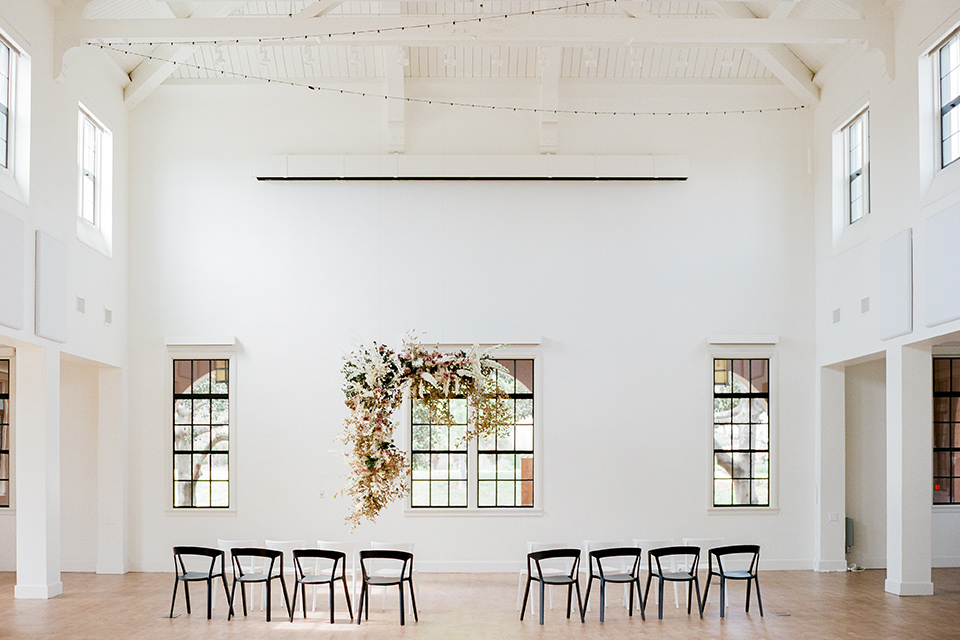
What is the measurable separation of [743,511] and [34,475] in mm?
9815

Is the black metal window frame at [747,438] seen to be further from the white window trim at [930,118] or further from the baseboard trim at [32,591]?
the baseboard trim at [32,591]

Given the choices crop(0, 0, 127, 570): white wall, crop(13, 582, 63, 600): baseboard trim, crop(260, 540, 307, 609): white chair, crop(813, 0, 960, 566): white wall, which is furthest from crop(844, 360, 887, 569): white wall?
crop(13, 582, 63, 600): baseboard trim

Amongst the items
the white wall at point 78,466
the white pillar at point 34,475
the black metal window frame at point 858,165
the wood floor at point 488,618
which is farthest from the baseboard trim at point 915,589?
the white wall at point 78,466

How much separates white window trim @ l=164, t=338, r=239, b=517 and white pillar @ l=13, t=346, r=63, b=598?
2.68 meters

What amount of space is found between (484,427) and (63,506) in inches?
296

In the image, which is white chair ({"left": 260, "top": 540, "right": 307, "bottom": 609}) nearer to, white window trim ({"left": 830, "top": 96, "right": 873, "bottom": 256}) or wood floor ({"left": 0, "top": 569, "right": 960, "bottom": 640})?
wood floor ({"left": 0, "top": 569, "right": 960, "bottom": 640})

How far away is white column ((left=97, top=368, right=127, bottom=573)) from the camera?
45.5ft

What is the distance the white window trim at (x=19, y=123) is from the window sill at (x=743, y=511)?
10312mm

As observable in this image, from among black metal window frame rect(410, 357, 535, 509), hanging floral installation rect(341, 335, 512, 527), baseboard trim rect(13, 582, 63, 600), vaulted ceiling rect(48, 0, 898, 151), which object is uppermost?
vaulted ceiling rect(48, 0, 898, 151)

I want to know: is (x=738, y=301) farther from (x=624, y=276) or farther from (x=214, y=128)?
(x=214, y=128)

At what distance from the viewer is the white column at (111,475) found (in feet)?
45.5

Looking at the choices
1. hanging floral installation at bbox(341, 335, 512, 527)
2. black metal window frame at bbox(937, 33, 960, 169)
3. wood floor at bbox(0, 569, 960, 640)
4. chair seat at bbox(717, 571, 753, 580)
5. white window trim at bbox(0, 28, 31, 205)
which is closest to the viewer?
wood floor at bbox(0, 569, 960, 640)

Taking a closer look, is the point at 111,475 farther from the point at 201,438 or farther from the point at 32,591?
the point at 32,591

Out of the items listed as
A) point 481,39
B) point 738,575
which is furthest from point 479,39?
point 738,575
